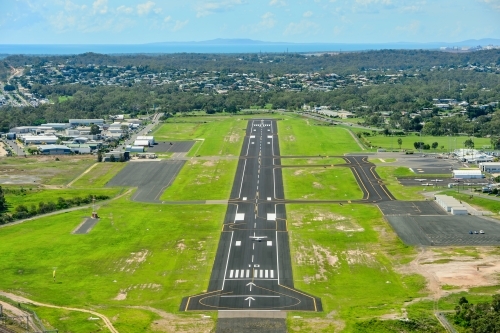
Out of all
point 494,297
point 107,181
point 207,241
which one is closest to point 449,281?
point 494,297

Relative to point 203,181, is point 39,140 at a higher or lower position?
lower

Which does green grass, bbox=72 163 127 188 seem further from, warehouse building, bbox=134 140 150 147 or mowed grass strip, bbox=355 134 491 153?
mowed grass strip, bbox=355 134 491 153

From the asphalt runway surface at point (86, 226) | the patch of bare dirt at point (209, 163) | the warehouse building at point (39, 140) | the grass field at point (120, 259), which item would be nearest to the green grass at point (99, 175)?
the patch of bare dirt at point (209, 163)

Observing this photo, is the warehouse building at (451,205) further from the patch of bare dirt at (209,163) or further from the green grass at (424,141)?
the patch of bare dirt at (209,163)

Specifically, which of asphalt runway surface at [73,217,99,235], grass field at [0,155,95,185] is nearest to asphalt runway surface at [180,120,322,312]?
asphalt runway surface at [73,217,99,235]

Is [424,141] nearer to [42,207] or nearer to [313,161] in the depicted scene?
[313,161]

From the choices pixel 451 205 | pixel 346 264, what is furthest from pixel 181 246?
pixel 451 205

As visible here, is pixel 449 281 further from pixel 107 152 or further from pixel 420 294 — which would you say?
pixel 107 152

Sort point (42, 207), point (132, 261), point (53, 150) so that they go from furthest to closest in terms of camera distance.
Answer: point (53, 150)
point (42, 207)
point (132, 261)
